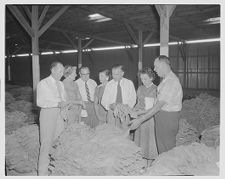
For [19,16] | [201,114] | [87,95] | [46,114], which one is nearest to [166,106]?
[46,114]

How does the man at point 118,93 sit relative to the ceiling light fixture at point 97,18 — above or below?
below

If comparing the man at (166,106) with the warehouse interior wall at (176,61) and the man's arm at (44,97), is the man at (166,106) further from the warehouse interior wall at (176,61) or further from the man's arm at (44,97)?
the warehouse interior wall at (176,61)

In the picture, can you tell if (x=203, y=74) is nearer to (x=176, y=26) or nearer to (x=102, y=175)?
(x=176, y=26)

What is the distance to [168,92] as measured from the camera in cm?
293

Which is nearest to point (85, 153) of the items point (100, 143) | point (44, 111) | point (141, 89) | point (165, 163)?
point (100, 143)

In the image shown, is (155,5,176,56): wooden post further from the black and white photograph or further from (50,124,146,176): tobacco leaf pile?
(50,124,146,176): tobacco leaf pile

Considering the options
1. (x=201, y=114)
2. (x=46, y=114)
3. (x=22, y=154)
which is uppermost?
(x=46, y=114)

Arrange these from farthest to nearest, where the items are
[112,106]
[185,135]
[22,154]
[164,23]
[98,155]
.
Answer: [185,135], [164,23], [112,106], [22,154], [98,155]

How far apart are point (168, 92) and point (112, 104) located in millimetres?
1253

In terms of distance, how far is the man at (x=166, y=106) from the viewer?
2957 mm

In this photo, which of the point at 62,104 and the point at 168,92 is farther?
the point at 62,104

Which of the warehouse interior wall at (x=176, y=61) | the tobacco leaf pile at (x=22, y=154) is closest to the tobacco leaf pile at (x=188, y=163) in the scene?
the tobacco leaf pile at (x=22, y=154)

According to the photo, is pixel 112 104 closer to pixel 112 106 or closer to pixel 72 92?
pixel 112 106

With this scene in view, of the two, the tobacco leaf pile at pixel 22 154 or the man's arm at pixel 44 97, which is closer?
the man's arm at pixel 44 97
